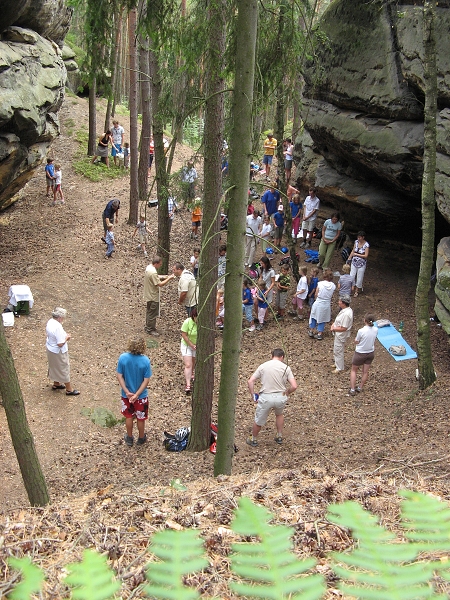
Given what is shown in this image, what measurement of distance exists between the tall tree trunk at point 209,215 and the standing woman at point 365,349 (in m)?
3.28

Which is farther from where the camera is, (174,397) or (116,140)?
(116,140)

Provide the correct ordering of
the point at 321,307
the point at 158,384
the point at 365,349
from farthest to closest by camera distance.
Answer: the point at 321,307 < the point at 158,384 < the point at 365,349

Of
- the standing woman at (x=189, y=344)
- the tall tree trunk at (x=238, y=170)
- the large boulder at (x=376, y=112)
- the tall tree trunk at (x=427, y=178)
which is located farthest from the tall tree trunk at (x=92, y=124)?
the tall tree trunk at (x=238, y=170)

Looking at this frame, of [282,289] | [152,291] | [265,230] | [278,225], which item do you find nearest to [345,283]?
[282,289]

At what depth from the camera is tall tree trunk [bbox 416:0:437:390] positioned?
866cm

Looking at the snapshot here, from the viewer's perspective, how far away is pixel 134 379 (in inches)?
321

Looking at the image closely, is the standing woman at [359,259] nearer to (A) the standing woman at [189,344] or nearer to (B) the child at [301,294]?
(B) the child at [301,294]

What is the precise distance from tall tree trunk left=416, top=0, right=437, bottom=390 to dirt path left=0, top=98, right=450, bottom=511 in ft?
2.84

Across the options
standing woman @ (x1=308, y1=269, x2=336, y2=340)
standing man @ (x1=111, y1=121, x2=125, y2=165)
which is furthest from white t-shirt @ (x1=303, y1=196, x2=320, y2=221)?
standing man @ (x1=111, y1=121, x2=125, y2=165)

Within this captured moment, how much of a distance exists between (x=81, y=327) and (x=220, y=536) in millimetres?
10400

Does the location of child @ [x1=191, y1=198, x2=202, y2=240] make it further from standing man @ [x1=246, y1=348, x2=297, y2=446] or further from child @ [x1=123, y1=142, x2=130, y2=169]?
standing man @ [x1=246, y1=348, x2=297, y2=446]

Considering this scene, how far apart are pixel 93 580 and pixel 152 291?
37.5 ft

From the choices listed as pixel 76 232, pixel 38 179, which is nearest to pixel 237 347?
pixel 76 232

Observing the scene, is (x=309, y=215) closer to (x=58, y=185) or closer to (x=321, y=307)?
(x=321, y=307)
